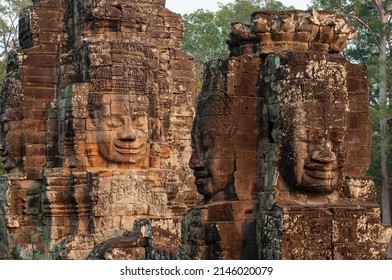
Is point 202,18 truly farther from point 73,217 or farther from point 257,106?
point 257,106

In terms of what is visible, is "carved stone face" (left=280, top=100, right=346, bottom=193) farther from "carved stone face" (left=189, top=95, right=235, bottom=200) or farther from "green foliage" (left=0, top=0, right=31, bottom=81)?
"green foliage" (left=0, top=0, right=31, bottom=81)

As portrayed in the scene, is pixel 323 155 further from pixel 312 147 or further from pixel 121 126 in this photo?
pixel 121 126

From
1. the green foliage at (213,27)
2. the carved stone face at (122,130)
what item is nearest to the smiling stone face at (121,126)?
the carved stone face at (122,130)

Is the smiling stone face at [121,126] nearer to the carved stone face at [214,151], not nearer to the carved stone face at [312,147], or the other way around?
the carved stone face at [214,151]

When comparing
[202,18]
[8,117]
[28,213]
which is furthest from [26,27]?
[202,18]

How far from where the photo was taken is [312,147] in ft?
34.8

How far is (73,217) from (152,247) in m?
3.59

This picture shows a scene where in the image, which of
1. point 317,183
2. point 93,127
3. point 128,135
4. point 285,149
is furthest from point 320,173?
point 93,127

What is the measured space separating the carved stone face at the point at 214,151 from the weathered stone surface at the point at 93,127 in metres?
2.99

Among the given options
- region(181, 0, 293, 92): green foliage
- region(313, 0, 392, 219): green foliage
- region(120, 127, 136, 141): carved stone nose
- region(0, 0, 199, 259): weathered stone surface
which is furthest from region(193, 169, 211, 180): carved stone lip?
region(181, 0, 293, 92): green foliage

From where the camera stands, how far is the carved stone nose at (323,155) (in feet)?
34.5

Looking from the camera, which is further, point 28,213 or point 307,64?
point 28,213

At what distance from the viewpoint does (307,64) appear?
35.0 ft

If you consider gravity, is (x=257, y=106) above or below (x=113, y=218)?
above
